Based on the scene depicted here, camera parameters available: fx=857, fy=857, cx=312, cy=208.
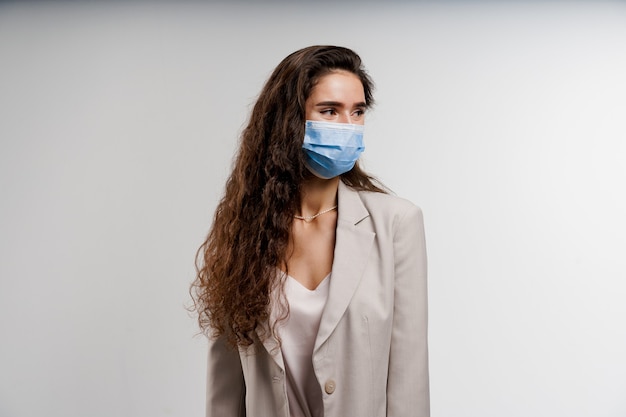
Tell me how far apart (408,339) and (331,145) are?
0.59m

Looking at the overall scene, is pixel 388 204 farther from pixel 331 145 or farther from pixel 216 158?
pixel 216 158

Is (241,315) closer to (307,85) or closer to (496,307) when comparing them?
(307,85)

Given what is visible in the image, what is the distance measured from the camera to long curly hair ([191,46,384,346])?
250cm

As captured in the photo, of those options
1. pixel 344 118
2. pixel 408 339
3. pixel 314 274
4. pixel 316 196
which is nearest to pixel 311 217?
pixel 316 196

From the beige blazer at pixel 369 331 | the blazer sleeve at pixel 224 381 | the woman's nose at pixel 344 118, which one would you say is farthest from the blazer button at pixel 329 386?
the woman's nose at pixel 344 118

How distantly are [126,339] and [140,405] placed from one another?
0.34 metres

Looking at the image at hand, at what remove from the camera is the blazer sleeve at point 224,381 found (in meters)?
2.65

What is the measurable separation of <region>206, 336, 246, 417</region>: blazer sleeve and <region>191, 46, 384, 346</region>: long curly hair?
7 centimetres

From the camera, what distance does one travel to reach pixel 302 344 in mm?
2473

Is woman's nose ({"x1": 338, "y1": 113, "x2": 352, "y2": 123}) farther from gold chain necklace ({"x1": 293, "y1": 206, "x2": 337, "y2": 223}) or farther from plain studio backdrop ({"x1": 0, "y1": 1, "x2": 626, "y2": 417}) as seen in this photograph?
plain studio backdrop ({"x1": 0, "y1": 1, "x2": 626, "y2": 417})

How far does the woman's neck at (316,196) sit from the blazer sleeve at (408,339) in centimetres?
27

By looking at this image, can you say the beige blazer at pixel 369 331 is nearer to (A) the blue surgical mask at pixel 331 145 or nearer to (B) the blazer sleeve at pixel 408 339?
(B) the blazer sleeve at pixel 408 339

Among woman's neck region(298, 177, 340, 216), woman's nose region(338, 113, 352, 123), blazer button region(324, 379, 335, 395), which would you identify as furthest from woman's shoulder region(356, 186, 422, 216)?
blazer button region(324, 379, 335, 395)

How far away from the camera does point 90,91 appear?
430 centimetres
